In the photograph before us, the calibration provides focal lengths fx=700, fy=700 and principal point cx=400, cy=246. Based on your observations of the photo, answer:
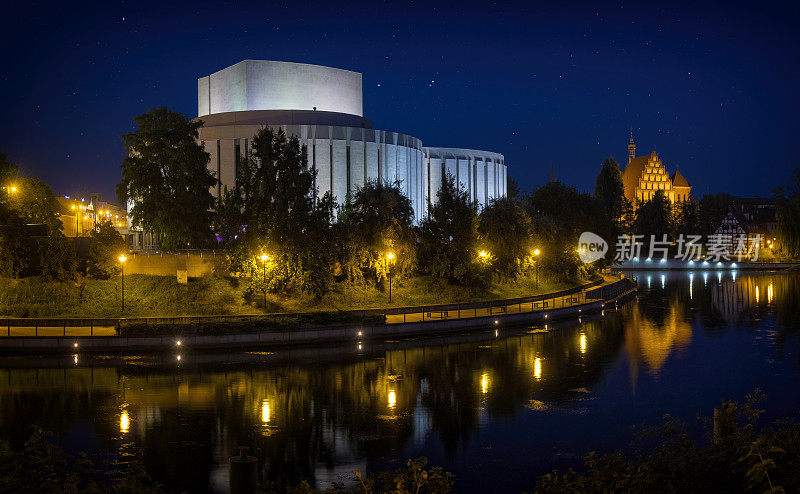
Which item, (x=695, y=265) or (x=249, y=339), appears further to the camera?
(x=695, y=265)

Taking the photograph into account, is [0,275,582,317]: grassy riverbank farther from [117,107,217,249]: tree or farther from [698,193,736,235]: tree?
[698,193,736,235]: tree

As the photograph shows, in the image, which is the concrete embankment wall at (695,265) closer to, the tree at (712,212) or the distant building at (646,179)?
the tree at (712,212)

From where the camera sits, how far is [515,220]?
40.6 m

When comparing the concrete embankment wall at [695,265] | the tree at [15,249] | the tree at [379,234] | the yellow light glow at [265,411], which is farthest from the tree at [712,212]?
the yellow light glow at [265,411]

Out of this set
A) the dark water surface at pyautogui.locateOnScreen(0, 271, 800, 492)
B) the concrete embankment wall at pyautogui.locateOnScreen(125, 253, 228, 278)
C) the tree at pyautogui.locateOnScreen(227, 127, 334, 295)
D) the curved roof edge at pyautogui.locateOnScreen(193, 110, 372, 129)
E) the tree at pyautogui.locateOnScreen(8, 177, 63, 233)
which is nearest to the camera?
the dark water surface at pyautogui.locateOnScreen(0, 271, 800, 492)

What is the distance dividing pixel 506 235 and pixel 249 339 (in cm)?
2036

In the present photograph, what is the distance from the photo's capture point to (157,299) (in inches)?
1212

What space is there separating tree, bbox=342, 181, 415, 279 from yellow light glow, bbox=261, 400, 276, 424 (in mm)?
19308

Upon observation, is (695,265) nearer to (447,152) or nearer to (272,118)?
(447,152)

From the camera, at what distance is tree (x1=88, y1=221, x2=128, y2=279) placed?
104ft

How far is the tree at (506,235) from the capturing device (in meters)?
40.0

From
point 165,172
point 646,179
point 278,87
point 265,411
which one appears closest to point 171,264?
point 165,172

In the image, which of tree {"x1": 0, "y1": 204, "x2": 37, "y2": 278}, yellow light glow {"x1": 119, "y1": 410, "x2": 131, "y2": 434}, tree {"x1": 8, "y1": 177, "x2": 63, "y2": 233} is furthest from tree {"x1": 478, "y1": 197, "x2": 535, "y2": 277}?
yellow light glow {"x1": 119, "y1": 410, "x2": 131, "y2": 434}

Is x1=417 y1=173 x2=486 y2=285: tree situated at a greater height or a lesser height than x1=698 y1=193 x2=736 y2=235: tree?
lesser
